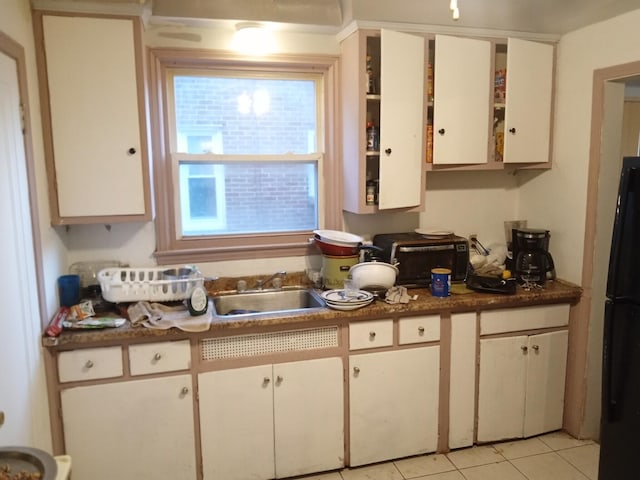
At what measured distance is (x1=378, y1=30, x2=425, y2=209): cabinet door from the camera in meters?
2.56

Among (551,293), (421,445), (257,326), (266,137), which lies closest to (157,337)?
(257,326)

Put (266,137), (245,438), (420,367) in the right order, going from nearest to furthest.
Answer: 1. (245,438)
2. (420,367)
3. (266,137)

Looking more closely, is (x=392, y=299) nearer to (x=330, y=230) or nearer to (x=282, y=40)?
(x=330, y=230)

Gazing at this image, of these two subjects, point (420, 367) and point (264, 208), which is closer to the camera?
point (420, 367)

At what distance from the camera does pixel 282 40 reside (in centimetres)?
270

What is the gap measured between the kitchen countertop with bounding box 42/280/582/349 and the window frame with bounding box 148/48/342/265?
549 millimetres

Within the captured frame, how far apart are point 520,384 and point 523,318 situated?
0.37m

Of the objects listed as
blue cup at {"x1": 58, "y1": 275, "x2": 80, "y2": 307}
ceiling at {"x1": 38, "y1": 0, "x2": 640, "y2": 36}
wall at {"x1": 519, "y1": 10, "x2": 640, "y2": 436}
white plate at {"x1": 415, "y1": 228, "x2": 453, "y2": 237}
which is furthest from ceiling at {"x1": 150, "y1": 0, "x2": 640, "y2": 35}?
blue cup at {"x1": 58, "y1": 275, "x2": 80, "y2": 307}

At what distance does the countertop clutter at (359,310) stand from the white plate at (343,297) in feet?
0.15

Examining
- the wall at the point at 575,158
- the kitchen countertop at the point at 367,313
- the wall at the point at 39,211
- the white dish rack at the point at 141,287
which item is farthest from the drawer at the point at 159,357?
the wall at the point at 575,158

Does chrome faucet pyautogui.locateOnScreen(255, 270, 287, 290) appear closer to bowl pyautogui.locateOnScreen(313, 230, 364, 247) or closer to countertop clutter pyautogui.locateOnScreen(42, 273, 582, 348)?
countertop clutter pyautogui.locateOnScreen(42, 273, 582, 348)

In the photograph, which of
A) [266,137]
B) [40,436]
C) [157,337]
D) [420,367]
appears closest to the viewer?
[40,436]

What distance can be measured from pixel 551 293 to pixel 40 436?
2509 mm

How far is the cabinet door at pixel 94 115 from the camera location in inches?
85.7
